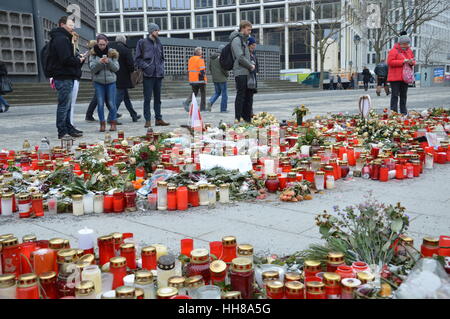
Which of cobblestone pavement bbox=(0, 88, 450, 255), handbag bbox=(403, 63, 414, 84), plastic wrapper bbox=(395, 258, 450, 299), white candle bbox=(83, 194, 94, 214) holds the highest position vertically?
handbag bbox=(403, 63, 414, 84)

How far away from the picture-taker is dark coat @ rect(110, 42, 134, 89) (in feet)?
32.0

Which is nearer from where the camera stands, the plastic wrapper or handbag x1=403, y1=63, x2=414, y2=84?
the plastic wrapper

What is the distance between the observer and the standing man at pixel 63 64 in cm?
725

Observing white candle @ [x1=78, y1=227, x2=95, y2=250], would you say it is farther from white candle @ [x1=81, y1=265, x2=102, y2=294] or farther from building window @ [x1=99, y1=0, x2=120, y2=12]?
building window @ [x1=99, y1=0, x2=120, y2=12]

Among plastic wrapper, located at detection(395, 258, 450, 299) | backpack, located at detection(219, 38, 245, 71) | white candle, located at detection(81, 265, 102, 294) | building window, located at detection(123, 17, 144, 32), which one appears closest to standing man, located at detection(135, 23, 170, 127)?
backpack, located at detection(219, 38, 245, 71)

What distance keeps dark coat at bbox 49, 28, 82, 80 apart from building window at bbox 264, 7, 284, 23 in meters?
57.5

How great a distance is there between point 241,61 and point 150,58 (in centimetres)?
202

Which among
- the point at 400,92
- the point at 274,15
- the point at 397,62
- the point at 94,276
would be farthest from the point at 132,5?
the point at 94,276

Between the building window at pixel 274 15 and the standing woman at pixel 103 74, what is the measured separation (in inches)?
2199

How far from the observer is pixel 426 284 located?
5.65ft

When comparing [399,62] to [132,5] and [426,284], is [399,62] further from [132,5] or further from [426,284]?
[132,5]

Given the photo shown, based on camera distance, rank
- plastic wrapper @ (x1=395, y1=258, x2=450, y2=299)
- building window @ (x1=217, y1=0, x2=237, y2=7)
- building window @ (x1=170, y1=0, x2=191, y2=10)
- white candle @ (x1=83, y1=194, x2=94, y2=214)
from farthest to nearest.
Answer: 1. building window @ (x1=170, y1=0, x2=191, y2=10)
2. building window @ (x1=217, y1=0, x2=237, y2=7)
3. white candle @ (x1=83, y1=194, x2=94, y2=214)
4. plastic wrapper @ (x1=395, y1=258, x2=450, y2=299)

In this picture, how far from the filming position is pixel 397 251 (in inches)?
93.2
